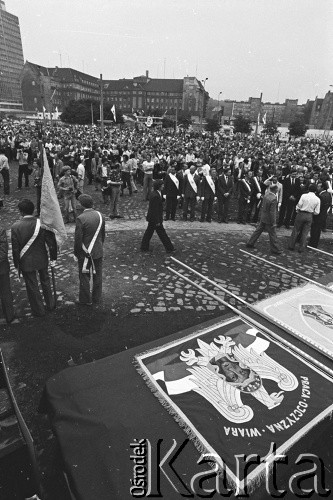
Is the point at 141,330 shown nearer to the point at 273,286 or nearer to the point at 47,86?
the point at 273,286

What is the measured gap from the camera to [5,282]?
5.05 metres

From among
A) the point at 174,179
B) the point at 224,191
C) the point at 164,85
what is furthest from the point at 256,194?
the point at 164,85

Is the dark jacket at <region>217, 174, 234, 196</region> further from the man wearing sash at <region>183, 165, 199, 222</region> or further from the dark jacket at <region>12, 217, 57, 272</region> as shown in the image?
the dark jacket at <region>12, 217, 57, 272</region>

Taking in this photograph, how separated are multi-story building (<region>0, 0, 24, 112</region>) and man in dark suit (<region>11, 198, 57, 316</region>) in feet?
390

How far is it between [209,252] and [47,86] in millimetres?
119001

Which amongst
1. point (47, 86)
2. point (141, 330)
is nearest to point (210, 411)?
point (141, 330)

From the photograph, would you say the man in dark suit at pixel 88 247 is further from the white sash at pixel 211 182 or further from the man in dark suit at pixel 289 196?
the man in dark suit at pixel 289 196

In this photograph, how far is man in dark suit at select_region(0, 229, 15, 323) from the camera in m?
4.90

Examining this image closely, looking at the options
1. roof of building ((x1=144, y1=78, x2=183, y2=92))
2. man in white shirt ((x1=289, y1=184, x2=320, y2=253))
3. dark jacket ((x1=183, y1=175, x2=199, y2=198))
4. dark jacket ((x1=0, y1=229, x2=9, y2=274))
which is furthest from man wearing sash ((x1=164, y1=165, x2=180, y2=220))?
roof of building ((x1=144, y1=78, x2=183, y2=92))

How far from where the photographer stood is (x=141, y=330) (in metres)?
5.08

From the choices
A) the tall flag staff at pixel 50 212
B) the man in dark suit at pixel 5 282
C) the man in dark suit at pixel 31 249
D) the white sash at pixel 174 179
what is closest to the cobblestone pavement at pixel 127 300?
the man in dark suit at pixel 5 282

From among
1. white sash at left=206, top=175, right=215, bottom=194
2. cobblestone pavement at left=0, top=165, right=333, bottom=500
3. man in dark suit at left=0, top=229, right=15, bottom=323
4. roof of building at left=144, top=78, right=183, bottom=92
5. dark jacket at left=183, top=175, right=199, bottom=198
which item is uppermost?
roof of building at left=144, top=78, right=183, bottom=92

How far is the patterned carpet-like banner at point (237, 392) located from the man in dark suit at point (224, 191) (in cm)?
793

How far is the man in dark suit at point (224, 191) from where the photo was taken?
36.1 ft
